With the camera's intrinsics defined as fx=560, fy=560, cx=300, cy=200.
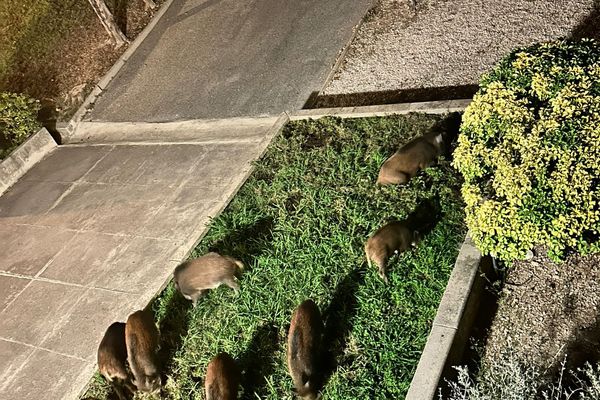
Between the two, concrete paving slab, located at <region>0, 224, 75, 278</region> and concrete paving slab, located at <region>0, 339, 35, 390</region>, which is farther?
concrete paving slab, located at <region>0, 224, 75, 278</region>

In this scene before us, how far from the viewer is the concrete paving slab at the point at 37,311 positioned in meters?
6.20

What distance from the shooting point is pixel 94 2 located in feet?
34.7

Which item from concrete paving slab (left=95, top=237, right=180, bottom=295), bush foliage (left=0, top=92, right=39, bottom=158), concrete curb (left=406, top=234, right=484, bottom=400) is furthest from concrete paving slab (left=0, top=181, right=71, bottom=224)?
concrete curb (left=406, top=234, right=484, bottom=400)

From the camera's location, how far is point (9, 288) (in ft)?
23.0

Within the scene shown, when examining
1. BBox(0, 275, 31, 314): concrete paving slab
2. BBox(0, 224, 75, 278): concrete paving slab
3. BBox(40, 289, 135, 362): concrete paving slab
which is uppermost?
BBox(0, 224, 75, 278): concrete paving slab

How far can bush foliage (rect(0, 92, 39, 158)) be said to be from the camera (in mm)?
9531

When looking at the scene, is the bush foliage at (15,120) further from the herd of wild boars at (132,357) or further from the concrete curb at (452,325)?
the concrete curb at (452,325)

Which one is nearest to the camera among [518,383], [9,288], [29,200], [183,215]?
[518,383]

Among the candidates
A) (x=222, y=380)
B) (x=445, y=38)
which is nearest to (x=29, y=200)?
(x=222, y=380)

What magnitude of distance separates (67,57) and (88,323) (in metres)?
7.48

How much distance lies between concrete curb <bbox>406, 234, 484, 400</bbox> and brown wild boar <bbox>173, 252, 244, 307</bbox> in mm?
1951

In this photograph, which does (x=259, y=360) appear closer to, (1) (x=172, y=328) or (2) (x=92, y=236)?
(1) (x=172, y=328)

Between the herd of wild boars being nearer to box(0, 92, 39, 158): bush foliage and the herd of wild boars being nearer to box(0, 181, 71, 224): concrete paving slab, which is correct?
box(0, 181, 71, 224): concrete paving slab

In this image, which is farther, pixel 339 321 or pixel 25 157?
pixel 25 157
